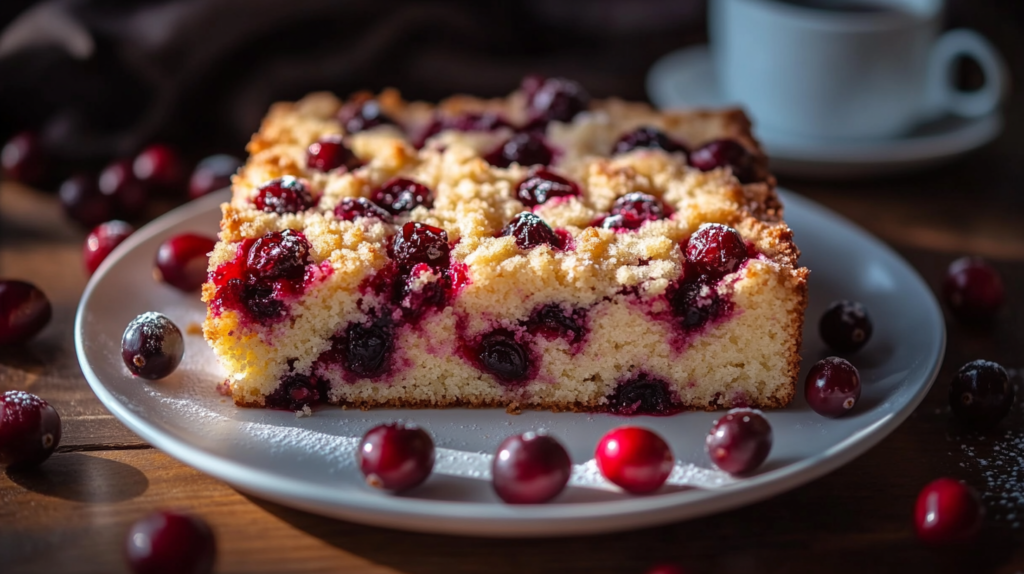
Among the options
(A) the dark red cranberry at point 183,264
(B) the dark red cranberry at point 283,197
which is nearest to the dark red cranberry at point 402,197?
(B) the dark red cranberry at point 283,197

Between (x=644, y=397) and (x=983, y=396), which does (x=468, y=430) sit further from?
(x=983, y=396)

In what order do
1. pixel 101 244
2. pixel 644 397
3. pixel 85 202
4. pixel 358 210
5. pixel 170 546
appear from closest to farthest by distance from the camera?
pixel 170 546
pixel 644 397
pixel 358 210
pixel 101 244
pixel 85 202

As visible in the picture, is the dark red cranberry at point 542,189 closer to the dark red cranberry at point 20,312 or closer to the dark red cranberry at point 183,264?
the dark red cranberry at point 183,264

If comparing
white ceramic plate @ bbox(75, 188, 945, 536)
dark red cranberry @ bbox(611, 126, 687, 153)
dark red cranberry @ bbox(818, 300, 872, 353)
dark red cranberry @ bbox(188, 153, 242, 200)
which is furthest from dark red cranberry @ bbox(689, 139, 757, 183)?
dark red cranberry @ bbox(188, 153, 242, 200)

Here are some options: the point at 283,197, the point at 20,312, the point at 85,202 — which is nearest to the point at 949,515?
the point at 283,197

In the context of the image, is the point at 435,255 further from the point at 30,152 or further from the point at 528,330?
the point at 30,152

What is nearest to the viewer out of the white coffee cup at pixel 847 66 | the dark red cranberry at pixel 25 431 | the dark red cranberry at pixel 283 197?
the dark red cranberry at pixel 25 431

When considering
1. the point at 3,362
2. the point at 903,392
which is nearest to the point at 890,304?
the point at 903,392
